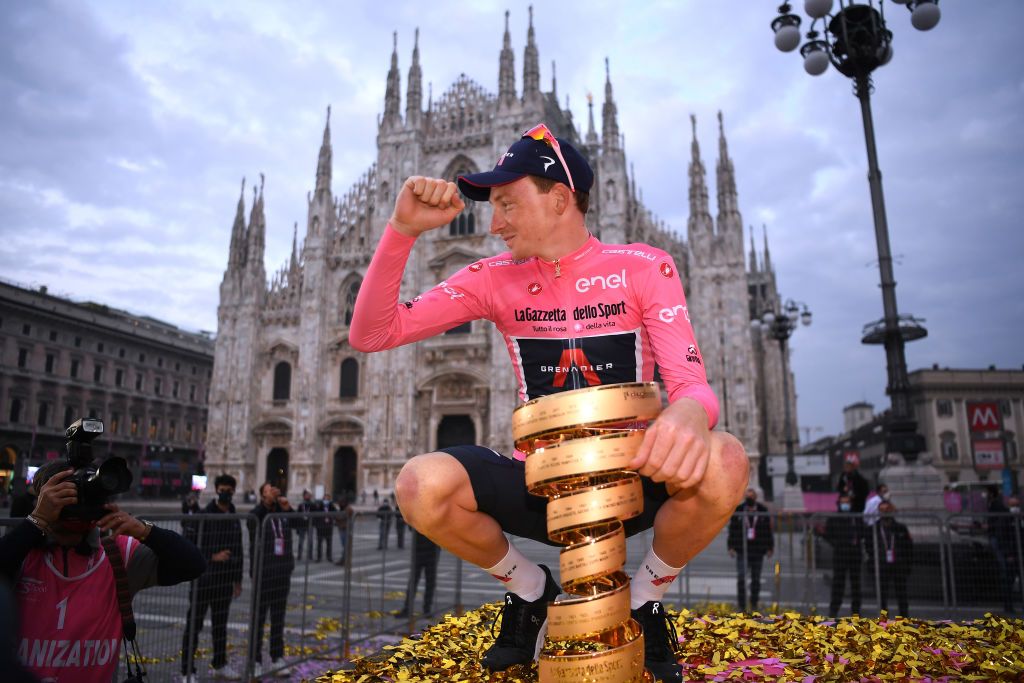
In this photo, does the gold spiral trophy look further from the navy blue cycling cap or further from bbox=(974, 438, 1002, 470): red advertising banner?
bbox=(974, 438, 1002, 470): red advertising banner

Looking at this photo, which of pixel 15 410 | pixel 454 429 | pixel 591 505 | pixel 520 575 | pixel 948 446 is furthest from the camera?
pixel 948 446

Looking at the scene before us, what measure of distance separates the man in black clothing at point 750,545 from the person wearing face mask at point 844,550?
81 centimetres

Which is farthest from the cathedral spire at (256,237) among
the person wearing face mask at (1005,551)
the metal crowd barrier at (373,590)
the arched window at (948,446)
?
the arched window at (948,446)

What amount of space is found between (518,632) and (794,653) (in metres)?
1.35

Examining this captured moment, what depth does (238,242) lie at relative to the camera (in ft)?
108

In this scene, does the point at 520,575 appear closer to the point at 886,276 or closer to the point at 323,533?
the point at 323,533

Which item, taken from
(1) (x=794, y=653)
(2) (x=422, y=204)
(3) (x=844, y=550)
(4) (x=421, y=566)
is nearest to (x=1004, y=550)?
(3) (x=844, y=550)

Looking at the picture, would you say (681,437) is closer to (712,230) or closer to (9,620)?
(9,620)

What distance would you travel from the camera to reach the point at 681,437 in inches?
52.1

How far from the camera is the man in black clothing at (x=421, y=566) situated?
689 cm

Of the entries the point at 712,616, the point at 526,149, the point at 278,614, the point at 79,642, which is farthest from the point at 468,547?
the point at 278,614

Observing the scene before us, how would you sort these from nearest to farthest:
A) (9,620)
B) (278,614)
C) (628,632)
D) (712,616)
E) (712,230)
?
(9,620) < (628,632) < (712,616) < (278,614) < (712,230)

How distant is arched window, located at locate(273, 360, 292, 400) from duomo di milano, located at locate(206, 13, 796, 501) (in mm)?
80

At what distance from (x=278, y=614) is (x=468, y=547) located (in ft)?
14.1
